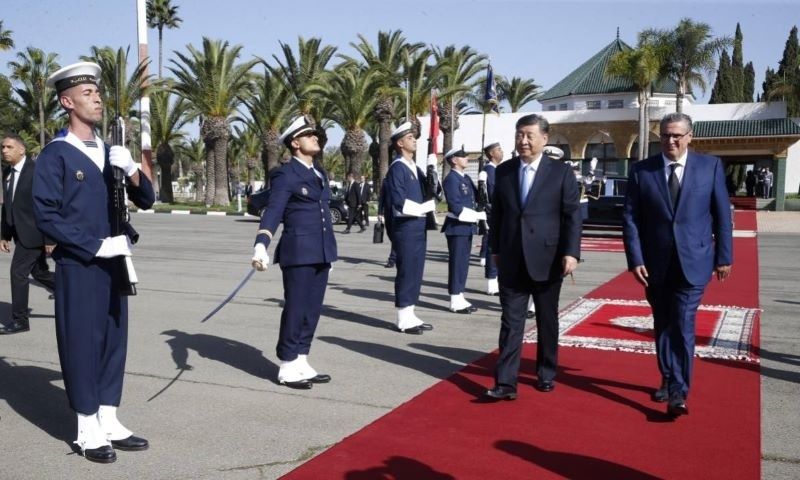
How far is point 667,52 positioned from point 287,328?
38.5 meters

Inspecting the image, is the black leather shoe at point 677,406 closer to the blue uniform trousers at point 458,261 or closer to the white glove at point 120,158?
the white glove at point 120,158

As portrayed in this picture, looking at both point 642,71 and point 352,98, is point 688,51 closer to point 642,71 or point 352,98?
point 642,71

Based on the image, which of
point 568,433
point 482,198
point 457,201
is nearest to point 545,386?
point 568,433

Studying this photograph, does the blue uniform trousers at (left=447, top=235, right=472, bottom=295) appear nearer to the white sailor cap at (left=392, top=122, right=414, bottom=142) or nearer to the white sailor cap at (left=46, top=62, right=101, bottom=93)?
the white sailor cap at (left=392, top=122, right=414, bottom=142)

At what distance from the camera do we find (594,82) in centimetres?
5338

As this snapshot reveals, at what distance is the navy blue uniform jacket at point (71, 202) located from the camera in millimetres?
4082

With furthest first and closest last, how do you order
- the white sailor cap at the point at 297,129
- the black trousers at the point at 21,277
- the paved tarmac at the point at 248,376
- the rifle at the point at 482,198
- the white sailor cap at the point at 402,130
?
the rifle at the point at 482,198
the black trousers at the point at 21,277
the white sailor cap at the point at 402,130
the white sailor cap at the point at 297,129
the paved tarmac at the point at 248,376

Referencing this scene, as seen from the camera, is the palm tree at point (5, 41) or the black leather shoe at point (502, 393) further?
the palm tree at point (5, 41)

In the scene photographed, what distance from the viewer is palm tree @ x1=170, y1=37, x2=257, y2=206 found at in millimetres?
38812

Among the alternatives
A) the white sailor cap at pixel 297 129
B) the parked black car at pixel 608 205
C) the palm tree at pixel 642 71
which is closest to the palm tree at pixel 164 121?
the palm tree at pixel 642 71

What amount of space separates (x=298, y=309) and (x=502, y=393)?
5.10 feet

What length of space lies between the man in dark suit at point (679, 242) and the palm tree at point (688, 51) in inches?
1427

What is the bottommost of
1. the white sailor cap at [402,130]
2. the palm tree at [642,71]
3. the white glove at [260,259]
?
the white glove at [260,259]

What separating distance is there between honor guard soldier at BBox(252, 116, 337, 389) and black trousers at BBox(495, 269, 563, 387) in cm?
132
